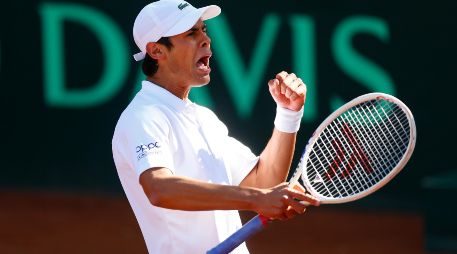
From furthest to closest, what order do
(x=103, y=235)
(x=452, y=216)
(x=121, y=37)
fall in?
(x=121, y=37)
(x=103, y=235)
(x=452, y=216)

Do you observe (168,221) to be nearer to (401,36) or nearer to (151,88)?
(151,88)

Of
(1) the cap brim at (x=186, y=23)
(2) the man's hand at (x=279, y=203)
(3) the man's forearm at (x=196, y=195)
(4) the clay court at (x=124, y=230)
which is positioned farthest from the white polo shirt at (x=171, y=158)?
(4) the clay court at (x=124, y=230)

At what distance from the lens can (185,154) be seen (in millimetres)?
4258

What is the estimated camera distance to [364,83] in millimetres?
9031

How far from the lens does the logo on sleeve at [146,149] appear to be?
4.08m

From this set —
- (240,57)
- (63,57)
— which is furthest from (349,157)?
(63,57)

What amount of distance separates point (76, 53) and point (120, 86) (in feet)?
1.50

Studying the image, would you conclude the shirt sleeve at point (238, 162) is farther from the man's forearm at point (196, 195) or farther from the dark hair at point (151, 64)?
the man's forearm at point (196, 195)

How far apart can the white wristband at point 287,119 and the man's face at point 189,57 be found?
31 cm

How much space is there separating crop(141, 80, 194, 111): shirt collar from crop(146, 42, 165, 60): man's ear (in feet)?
0.37

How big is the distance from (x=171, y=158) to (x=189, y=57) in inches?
17.1

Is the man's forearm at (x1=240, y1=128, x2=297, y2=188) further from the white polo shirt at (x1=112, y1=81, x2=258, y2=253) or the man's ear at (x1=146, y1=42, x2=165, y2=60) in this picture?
the man's ear at (x1=146, y1=42, x2=165, y2=60)

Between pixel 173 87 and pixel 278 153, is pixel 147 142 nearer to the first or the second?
pixel 173 87

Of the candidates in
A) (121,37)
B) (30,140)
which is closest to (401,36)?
(121,37)
